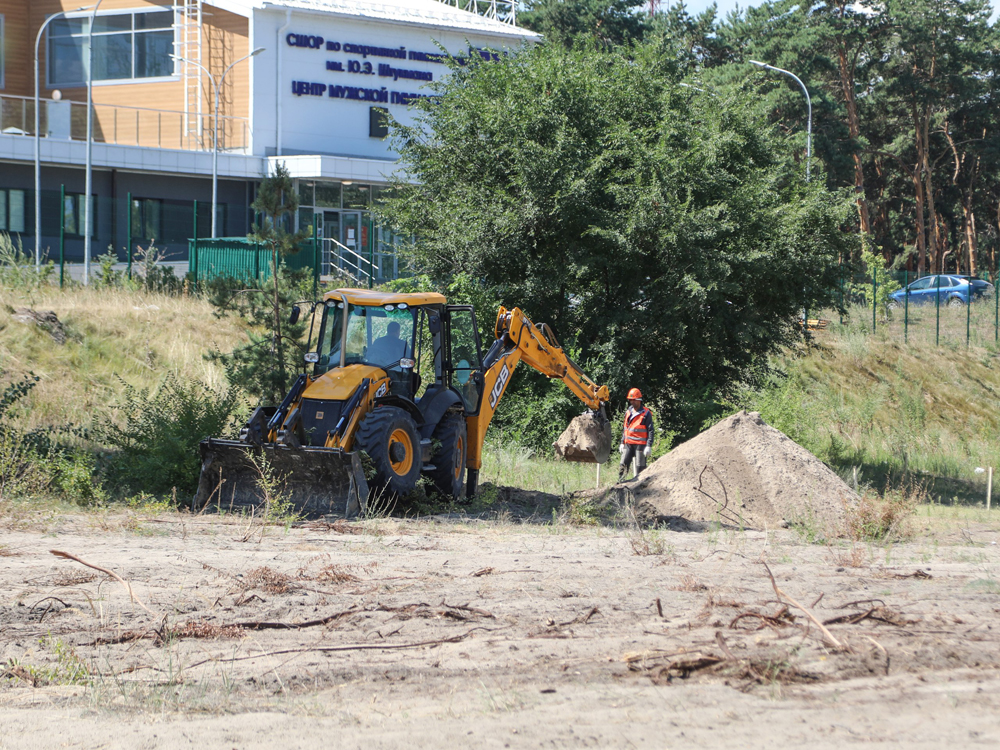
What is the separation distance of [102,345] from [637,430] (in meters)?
10.5

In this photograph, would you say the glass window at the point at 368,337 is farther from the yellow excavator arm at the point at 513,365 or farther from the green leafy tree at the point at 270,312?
the green leafy tree at the point at 270,312

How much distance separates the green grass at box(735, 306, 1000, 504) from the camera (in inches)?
872

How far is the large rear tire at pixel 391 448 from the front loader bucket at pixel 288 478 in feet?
0.83

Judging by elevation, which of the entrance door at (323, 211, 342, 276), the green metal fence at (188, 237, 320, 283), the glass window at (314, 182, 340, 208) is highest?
the glass window at (314, 182, 340, 208)

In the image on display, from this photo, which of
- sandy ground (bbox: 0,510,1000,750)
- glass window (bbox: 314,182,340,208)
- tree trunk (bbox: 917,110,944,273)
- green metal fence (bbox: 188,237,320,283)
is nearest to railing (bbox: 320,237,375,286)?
glass window (bbox: 314,182,340,208)

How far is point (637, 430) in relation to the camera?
17.0 meters

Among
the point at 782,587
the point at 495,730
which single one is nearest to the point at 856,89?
the point at 782,587

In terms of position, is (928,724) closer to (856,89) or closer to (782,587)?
(782,587)

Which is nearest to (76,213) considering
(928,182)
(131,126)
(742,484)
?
(131,126)

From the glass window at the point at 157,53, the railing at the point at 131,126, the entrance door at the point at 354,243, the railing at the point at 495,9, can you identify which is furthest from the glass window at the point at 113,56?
the railing at the point at 495,9

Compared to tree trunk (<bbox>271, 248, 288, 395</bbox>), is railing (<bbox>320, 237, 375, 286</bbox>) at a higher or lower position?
higher

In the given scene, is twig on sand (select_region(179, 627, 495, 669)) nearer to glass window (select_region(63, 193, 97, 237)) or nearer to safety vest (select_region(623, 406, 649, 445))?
safety vest (select_region(623, 406, 649, 445))

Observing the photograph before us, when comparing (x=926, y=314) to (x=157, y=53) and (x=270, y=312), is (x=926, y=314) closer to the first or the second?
(x=270, y=312)

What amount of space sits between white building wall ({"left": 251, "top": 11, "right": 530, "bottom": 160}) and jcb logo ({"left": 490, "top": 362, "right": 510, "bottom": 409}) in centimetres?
2637
